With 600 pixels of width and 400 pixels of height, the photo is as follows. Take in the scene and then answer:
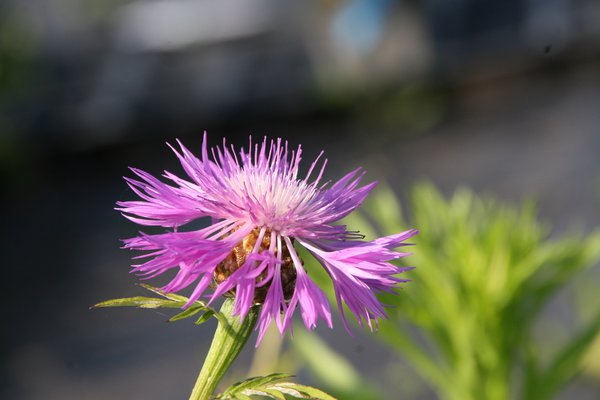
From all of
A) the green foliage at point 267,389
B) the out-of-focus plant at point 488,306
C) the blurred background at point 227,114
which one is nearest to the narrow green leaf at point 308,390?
the green foliage at point 267,389

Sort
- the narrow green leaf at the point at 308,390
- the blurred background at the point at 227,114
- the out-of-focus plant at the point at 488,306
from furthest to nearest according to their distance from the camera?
the blurred background at the point at 227,114 < the out-of-focus plant at the point at 488,306 < the narrow green leaf at the point at 308,390

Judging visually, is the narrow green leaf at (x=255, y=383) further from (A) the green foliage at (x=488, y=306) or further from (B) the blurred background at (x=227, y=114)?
(B) the blurred background at (x=227, y=114)

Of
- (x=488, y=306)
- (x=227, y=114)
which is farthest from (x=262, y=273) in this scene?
(x=227, y=114)

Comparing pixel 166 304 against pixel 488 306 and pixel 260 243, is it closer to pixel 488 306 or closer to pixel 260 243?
pixel 260 243

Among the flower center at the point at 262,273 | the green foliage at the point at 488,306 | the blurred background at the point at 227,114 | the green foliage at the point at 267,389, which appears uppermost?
the blurred background at the point at 227,114

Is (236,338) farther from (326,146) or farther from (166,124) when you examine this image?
(166,124)
